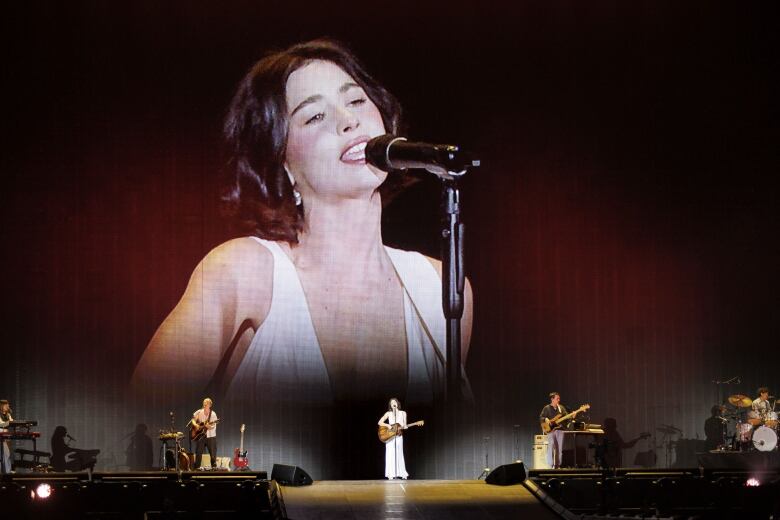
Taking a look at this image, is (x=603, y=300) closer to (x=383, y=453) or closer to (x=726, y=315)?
(x=726, y=315)

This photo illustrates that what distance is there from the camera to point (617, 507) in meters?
16.0

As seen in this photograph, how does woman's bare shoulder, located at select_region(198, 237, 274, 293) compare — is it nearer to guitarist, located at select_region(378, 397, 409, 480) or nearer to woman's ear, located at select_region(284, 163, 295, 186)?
woman's ear, located at select_region(284, 163, 295, 186)

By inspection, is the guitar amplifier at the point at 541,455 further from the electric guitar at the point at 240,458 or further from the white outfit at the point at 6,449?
the white outfit at the point at 6,449

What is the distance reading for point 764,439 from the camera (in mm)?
19172

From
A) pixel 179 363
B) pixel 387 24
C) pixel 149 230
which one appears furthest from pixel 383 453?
pixel 387 24

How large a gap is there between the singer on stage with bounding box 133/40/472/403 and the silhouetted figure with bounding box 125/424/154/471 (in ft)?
2.60

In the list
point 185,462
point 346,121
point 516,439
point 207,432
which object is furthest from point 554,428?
point 346,121

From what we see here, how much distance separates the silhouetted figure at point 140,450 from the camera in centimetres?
1878

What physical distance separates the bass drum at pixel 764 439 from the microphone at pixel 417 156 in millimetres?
5716

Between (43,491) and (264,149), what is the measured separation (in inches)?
257

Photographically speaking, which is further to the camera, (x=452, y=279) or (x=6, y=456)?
(x=452, y=279)

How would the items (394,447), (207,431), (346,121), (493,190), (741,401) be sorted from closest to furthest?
(207,431), (394,447), (346,121), (741,401), (493,190)

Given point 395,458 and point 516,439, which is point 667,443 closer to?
point 516,439

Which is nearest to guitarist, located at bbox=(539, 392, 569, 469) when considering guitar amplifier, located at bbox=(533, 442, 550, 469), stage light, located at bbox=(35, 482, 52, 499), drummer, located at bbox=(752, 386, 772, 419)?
guitar amplifier, located at bbox=(533, 442, 550, 469)
